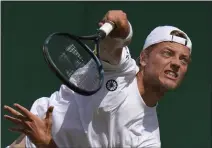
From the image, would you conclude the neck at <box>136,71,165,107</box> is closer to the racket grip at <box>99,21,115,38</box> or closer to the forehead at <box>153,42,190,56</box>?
the forehead at <box>153,42,190,56</box>

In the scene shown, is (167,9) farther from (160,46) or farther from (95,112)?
(95,112)

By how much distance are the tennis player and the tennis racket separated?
79 millimetres

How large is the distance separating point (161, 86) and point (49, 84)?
1.48 m

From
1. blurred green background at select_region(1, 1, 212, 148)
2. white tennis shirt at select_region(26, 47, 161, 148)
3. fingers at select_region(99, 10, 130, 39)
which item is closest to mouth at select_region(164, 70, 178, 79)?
white tennis shirt at select_region(26, 47, 161, 148)

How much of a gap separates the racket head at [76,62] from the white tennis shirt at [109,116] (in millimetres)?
86

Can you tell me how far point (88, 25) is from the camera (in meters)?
4.03

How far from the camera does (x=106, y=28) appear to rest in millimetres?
2406

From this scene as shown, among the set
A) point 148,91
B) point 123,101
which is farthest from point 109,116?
point 148,91

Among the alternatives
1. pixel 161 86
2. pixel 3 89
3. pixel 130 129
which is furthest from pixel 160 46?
pixel 3 89

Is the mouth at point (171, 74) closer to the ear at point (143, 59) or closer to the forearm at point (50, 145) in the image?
the ear at point (143, 59)

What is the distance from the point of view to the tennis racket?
2.37 meters

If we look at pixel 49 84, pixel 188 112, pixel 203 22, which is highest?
pixel 203 22

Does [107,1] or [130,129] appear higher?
[107,1]

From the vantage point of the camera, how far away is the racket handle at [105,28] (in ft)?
7.85
